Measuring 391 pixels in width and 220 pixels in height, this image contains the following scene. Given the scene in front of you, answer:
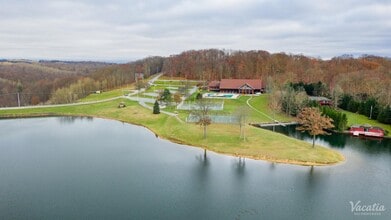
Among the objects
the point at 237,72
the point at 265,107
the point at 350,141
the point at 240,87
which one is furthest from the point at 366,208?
the point at 237,72

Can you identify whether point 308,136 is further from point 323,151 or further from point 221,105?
point 221,105

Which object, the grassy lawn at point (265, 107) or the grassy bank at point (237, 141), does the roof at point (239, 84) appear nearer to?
the grassy lawn at point (265, 107)

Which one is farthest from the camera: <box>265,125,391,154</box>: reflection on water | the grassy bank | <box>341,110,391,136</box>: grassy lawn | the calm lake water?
<box>341,110,391,136</box>: grassy lawn

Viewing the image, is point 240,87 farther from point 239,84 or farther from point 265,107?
point 265,107

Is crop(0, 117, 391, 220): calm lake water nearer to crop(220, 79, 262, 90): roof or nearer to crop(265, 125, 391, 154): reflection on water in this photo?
crop(265, 125, 391, 154): reflection on water

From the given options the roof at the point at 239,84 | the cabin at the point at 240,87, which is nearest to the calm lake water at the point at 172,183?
the cabin at the point at 240,87

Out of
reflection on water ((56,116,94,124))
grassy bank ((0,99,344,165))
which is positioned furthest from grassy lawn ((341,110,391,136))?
reflection on water ((56,116,94,124))
